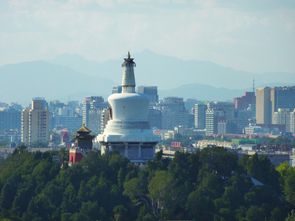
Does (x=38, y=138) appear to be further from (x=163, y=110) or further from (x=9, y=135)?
(x=163, y=110)

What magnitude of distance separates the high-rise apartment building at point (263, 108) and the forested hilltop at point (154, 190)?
416ft

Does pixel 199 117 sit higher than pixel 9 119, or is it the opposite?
pixel 199 117

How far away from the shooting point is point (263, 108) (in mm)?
181375

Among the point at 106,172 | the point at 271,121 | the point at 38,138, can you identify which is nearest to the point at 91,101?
the point at 271,121

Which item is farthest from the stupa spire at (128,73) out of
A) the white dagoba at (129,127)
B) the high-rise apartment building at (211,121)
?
the high-rise apartment building at (211,121)

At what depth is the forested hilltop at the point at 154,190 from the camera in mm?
47125

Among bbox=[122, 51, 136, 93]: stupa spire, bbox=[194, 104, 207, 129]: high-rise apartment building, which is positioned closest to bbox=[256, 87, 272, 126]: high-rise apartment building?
bbox=[194, 104, 207, 129]: high-rise apartment building

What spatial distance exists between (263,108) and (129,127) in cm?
12607

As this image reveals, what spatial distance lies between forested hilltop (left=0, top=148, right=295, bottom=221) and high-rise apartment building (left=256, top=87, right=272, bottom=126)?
416 feet

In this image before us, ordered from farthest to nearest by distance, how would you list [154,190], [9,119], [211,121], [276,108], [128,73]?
[276,108] < [9,119] < [211,121] < [128,73] < [154,190]

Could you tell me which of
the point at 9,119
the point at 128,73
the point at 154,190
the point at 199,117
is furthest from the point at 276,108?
the point at 154,190

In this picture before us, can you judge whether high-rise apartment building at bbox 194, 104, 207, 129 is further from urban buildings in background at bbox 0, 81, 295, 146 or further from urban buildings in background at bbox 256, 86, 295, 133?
urban buildings in background at bbox 256, 86, 295, 133

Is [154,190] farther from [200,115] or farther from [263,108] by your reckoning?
[263,108]

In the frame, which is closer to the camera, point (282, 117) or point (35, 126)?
point (35, 126)
